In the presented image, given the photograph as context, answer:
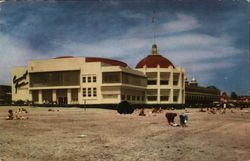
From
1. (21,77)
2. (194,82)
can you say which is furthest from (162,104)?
(194,82)

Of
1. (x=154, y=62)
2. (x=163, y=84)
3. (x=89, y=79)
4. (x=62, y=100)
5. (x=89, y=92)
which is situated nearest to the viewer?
(x=89, y=92)

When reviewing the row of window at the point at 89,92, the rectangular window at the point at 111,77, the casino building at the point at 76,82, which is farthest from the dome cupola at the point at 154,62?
the row of window at the point at 89,92

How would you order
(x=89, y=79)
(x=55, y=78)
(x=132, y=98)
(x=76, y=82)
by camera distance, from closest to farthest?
1. (x=89, y=79)
2. (x=76, y=82)
3. (x=55, y=78)
4. (x=132, y=98)

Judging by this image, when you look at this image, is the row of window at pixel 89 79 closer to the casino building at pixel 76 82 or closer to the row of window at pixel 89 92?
the casino building at pixel 76 82

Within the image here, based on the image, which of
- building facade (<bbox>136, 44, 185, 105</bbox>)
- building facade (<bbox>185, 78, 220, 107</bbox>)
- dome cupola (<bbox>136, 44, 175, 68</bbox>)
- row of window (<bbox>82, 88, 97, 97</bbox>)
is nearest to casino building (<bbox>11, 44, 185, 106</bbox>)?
row of window (<bbox>82, 88, 97, 97</bbox>)

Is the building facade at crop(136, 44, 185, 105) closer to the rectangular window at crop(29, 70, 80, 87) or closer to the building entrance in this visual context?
the rectangular window at crop(29, 70, 80, 87)

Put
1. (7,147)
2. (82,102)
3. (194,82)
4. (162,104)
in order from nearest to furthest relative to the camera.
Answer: (7,147), (82,102), (162,104), (194,82)

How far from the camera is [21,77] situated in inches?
3046

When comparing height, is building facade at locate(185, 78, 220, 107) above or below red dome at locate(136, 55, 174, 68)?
below

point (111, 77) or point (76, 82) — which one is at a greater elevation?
point (111, 77)

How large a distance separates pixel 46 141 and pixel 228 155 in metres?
9.08

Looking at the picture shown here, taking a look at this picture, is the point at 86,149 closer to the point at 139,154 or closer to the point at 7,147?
the point at 139,154

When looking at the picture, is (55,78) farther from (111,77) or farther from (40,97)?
(111,77)

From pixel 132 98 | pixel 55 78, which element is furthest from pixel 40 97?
pixel 132 98
